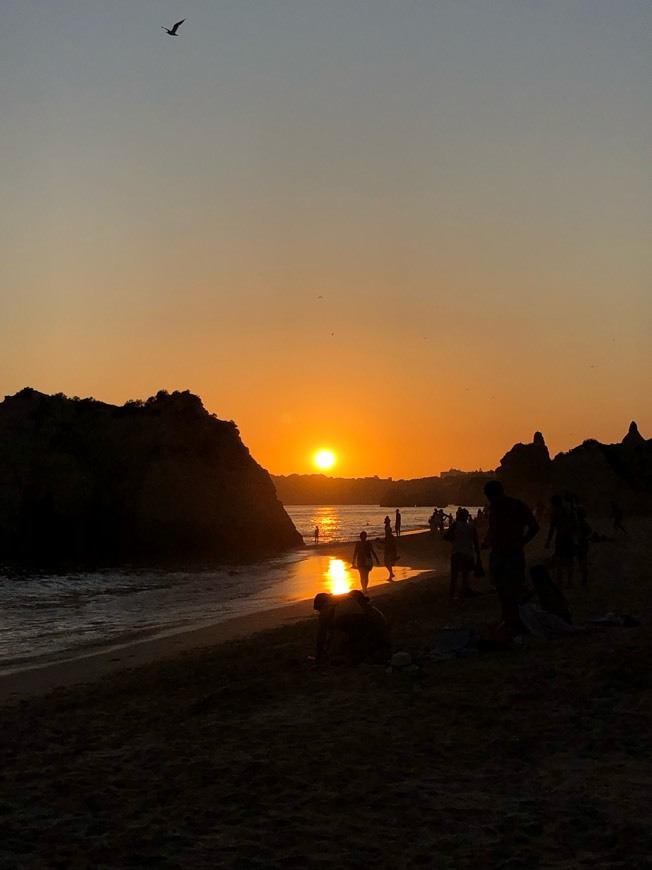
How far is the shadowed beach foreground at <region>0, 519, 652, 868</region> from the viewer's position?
4730 millimetres

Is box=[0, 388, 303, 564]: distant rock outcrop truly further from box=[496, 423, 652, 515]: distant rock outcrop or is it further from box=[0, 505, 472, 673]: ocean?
box=[496, 423, 652, 515]: distant rock outcrop

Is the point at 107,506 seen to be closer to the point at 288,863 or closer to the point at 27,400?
the point at 27,400

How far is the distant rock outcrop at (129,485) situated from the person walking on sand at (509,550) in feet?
123

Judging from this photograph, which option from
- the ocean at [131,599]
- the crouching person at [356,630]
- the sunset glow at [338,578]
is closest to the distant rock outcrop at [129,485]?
the sunset glow at [338,578]

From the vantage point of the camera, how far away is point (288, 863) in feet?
14.8

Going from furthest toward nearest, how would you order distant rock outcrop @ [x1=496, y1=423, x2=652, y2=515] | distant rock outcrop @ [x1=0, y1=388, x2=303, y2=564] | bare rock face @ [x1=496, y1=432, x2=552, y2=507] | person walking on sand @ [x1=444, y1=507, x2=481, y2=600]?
1. bare rock face @ [x1=496, y1=432, x2=552, y2=507]
2. distant rock outcrop @ [x1=496, y1=423, x2=652, y2=515]
3. distant rock outcrop @ [x1=0, y1=388, x2=303, y2=564]
4. person walking on sand @ [x1=444, y1=507, x2=481, y2=600]

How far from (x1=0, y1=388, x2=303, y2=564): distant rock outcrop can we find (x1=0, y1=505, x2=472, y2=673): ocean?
36.1 ft

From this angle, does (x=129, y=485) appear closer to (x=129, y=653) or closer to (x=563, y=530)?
(x=129, y=653)

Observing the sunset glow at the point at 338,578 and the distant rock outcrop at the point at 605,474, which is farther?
the distant rock outcrop at the point at 605,474

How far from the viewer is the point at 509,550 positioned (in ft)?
34.7

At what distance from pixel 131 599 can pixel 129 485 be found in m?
27.9

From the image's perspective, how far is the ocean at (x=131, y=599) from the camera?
680 inches

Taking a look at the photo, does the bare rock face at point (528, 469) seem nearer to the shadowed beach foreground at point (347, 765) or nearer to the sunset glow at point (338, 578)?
the sunset glow at point (338, 578)

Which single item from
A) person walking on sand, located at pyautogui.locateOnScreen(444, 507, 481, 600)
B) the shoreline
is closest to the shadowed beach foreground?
the shoreline
